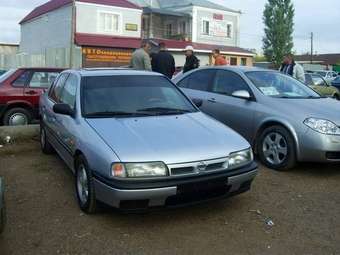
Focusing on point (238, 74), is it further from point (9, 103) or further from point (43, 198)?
point (9, 103)

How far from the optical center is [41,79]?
10102 millimetres

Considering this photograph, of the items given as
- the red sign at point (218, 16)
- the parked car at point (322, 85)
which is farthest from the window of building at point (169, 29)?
the parked car at point (322, 85)

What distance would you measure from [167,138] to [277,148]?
8.05 ft

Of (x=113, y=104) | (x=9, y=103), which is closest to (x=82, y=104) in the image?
(x=113, y=104)

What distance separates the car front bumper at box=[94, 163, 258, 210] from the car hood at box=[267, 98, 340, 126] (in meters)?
2.16

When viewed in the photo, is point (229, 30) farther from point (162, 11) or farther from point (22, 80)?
point (22, 80)

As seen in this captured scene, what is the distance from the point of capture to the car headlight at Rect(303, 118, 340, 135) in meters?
5.94

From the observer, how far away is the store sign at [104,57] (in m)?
32.3

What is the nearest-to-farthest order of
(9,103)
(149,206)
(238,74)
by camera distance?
1. (149,206)
2. (238,74)
3. (9,103)

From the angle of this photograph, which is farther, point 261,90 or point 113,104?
point 261,90

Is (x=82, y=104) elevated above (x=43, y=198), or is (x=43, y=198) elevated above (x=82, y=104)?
(x=82, y=104)

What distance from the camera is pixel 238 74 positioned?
23.9 feet

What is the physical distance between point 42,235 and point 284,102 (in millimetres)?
3904

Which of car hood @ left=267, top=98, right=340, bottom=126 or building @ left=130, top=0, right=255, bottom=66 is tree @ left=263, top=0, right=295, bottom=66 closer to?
building @ left=130, top=0, right=255, bottom=66
